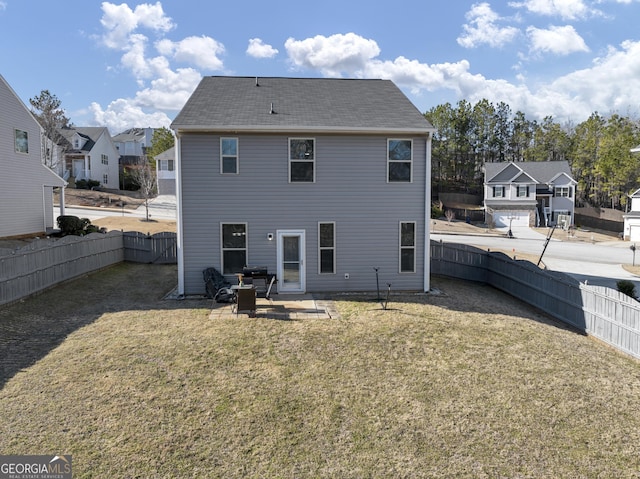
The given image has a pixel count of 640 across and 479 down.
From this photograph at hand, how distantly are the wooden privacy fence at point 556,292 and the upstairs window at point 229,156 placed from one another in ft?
32.4

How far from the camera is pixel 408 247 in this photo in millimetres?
14133

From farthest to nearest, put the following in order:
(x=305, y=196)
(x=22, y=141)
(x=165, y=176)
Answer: (x=165, y=176) < (x=22, y=141) < (x=305, y=196)

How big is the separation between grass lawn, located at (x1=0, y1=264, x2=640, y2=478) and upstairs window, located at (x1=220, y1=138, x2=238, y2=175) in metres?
4.60

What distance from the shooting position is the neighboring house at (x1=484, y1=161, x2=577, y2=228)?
49812 mm

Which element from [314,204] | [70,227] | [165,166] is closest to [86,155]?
[165,166]

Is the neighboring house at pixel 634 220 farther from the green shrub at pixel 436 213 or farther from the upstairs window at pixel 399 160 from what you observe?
the upstairs window at pixel 399 160

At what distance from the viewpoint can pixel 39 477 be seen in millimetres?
5137

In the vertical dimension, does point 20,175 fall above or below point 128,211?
above

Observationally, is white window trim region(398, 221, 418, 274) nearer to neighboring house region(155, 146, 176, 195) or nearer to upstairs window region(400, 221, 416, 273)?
upstairs window region(400, 221, 416, 273)

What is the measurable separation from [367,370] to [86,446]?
467cm

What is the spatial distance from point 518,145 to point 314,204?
69068mm

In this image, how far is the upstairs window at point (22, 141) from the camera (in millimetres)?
22281

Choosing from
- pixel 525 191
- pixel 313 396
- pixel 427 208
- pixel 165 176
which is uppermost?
pixel 165 176

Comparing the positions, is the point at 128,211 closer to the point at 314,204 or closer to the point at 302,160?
the point at 302,160
